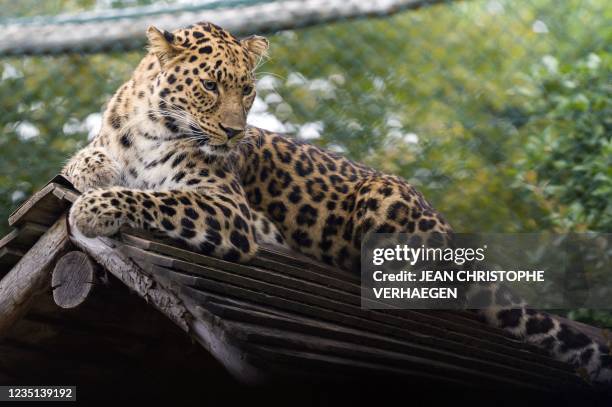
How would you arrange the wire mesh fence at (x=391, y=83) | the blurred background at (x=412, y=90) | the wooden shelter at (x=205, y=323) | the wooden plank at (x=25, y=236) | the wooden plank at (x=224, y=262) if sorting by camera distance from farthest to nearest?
the wire mesh fence at (x=391, y=83) < the blurred background at (x=412, y=90) < the wooden plank at (x=25, y=236) < the wooden plank at (x=224, y=262) < the wooden shelter at (x=205, y=323)

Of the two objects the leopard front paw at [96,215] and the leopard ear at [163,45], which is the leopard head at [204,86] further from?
the leopard front paw at [96,215]

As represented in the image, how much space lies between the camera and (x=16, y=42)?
736cm

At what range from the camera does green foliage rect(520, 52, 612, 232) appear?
6.75m

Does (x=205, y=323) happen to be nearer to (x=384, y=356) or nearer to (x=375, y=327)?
(x=384, y=356)

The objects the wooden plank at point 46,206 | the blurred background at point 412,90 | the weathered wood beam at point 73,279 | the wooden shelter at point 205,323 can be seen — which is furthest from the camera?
the blurred background at point 412,90

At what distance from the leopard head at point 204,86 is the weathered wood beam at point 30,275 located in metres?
0.72

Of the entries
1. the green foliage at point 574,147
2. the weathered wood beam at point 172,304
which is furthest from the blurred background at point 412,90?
the weathered wood beam at point 172,304

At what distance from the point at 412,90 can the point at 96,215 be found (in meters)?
5.70

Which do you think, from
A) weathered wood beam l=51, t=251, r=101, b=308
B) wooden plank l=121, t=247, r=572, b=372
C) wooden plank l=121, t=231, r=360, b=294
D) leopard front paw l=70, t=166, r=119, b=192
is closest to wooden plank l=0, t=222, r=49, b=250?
weathered wood beam l=51, t=251, r=101, b=308

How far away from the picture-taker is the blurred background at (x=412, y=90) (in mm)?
7191

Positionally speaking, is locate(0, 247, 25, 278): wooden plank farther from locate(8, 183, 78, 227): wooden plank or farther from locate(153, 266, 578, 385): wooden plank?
locate(153, 266, 578, 385): wooden plank

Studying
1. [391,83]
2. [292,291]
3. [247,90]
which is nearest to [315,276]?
[292,291]

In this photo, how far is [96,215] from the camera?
12.1ft

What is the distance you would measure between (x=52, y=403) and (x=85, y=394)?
28 centimetres
